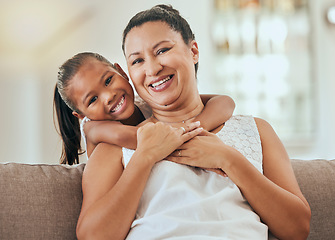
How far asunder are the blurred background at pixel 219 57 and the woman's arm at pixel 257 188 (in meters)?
3.24

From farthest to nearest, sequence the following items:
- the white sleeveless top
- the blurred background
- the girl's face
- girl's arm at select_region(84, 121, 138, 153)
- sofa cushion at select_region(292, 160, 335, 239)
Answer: the blurred background, sofa cushion at select_region(292, 160, 335, 239), the girl's face, girl's arm at select_region(84, 121, 138, 153), the white sleeveless top

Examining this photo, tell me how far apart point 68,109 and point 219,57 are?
10.9 feet

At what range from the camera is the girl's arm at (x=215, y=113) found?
140cm

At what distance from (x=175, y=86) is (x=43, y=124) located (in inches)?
129

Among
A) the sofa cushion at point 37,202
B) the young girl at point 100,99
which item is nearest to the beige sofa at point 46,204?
the sofa cushion at point 37,202

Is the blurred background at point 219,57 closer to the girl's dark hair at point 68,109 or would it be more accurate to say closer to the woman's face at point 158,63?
the girl's dark hair at point 68,109

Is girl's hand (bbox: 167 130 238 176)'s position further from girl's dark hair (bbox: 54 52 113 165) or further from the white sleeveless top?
girl's dark hair (bbox: 54 52 113 165)

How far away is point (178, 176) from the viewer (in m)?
1.22

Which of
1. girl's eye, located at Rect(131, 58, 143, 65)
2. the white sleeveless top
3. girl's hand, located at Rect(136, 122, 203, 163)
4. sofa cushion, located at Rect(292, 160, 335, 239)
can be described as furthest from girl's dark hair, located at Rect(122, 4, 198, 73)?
sofa cushion, located at Rect(292, 160, 335, 239)

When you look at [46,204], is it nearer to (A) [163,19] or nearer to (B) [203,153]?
(B) [203,153]

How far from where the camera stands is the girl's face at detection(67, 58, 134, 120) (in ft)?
4.67

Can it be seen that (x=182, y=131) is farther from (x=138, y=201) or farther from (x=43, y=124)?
(x=43, y=124)

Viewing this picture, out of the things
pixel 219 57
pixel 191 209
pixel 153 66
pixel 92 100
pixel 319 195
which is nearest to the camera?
pixel 191 209

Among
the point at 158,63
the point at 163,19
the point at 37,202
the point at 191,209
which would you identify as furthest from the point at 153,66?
the point at 37,202
